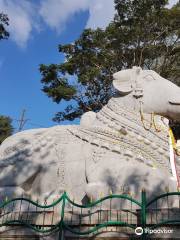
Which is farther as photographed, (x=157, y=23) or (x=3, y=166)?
(x=157, y=23)

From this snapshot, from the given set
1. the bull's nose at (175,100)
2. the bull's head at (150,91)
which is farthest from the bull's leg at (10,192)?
the bull's nose at (175,100)

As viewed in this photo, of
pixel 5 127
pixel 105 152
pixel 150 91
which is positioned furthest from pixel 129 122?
pixel 5 127

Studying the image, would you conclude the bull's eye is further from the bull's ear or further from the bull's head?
the bull's ear

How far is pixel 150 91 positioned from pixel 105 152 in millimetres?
1677

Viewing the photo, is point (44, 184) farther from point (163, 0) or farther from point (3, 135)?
point (3, 135)

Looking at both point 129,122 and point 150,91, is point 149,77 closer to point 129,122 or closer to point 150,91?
point 150,91

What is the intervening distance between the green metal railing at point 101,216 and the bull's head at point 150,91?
228 cm

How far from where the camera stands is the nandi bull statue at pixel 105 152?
194 inches

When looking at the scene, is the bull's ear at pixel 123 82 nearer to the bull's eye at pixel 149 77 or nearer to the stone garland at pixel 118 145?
the bull's eye at pixel 149 77

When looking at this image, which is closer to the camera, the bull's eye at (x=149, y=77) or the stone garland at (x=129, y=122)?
Answer: the stone garland at (x=129, y=122)

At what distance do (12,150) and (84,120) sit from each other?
5.02ft

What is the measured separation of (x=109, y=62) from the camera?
16.4 meters

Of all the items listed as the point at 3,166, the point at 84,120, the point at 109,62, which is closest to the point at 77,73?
the point at 109,62

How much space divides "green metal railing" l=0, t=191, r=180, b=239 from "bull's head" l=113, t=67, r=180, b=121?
2277 millimetres
